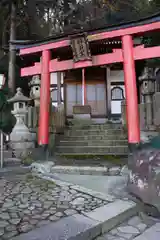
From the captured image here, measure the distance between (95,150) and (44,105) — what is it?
8.21ft

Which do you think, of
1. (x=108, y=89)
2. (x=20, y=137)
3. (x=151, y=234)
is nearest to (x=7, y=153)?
(x=20, y=137)

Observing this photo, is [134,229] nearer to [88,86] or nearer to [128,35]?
[128,35]

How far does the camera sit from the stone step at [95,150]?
789cm

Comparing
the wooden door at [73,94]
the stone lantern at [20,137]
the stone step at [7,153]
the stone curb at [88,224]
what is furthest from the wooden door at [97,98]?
the stone curb at [88,224]

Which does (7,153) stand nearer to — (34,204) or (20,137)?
(20,137)

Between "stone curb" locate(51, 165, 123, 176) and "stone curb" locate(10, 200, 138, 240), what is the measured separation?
231 centimetres

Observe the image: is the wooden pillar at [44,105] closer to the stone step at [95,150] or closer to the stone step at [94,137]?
the stone step at [95,150]

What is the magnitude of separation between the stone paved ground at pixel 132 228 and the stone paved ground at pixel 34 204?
543 millimetres

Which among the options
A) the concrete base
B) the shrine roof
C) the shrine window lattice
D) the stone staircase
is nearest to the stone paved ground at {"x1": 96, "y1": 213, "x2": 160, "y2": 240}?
the concrete base

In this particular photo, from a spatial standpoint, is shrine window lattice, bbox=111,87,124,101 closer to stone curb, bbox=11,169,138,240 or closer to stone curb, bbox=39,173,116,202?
stone curb, bbox=39,173,116,202

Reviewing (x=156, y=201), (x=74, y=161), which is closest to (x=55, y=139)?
(x=74, y=161)

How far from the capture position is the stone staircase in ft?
26.2

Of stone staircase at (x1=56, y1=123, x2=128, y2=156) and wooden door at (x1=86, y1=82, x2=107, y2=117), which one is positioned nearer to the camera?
stone staircase at (x1=56, y1=123, x2=128, y2=156)

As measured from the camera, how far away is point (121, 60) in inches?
288
